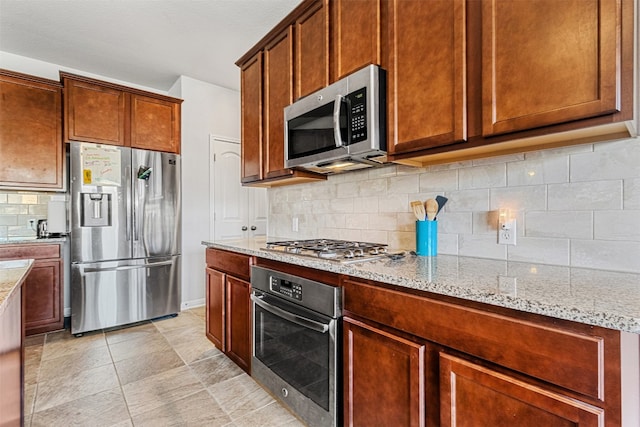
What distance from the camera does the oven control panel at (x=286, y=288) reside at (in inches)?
62.8

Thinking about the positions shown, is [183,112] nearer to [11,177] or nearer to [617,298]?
[11,177]

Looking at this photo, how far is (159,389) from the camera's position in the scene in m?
2.08

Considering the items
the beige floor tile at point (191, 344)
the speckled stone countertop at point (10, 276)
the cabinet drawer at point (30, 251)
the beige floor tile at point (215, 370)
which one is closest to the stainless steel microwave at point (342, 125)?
the speckled stone countertop at point (10, 276)

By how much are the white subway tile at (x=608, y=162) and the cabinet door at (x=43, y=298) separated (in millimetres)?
3985

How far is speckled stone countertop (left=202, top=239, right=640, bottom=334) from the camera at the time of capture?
0.74m

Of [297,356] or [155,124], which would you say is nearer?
[297,356]

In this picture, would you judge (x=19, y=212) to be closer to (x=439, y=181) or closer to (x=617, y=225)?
(x=439, y=181)

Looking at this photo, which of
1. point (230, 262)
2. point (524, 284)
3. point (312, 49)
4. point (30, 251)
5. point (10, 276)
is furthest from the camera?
point (30, 251)

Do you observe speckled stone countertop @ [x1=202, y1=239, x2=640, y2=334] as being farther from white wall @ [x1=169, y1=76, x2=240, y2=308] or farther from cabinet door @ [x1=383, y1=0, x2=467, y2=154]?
white wall @ [x1=169, y1=76, x2=240, y2=308]

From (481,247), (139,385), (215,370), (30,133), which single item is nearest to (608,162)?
(481,247)

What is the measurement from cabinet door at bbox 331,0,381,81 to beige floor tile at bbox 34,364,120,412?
250 cm

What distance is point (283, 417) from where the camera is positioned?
1789 mm

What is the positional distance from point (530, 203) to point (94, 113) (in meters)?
3.71

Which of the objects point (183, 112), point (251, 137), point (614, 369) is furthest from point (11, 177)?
point (614, 369)
